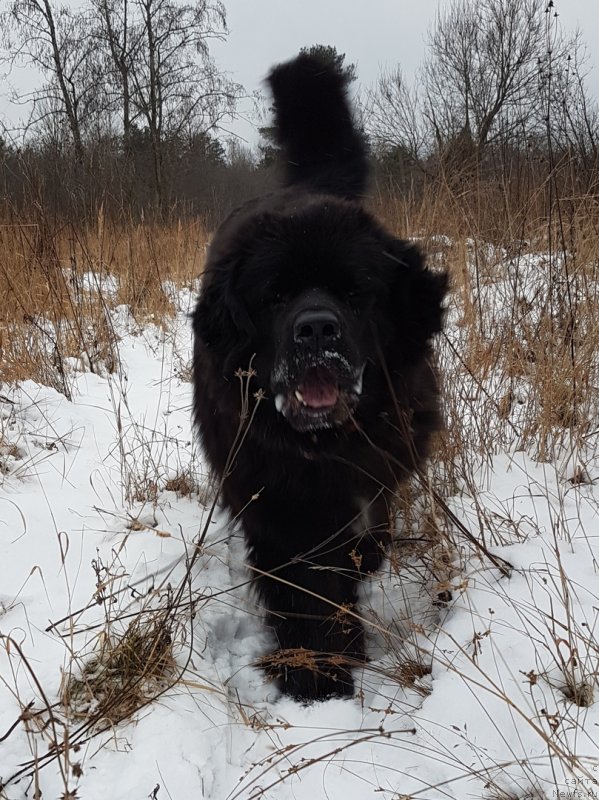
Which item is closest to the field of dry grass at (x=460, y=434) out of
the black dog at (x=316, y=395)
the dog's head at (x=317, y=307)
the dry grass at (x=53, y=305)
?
the dry grass at (x=53, y=305)

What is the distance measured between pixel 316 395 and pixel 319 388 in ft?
0.09

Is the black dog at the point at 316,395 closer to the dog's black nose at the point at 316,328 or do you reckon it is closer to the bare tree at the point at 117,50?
the dog's black nose at the point at 316,328

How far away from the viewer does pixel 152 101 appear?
14828mm

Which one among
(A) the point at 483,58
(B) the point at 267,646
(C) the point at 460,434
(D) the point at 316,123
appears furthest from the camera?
(A) the point at 483,58

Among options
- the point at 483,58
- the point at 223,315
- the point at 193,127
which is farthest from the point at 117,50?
the point at 223,315

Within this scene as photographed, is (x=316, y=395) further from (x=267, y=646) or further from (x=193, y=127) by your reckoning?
(x=193, y=127)

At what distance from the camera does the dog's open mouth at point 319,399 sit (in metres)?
1.73

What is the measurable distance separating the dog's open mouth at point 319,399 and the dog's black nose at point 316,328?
78 mm

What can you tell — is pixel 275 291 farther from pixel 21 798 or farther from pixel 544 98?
pixel 544 98

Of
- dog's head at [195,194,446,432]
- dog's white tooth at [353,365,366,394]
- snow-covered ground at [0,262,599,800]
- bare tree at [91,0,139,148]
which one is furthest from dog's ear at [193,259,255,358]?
bare tree at [91,0,139,148]

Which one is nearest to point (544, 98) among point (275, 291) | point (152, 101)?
point (275, 291)

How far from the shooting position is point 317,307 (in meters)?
1.73

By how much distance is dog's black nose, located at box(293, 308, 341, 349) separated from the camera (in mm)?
1663

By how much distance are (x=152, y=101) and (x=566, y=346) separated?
1506 cm
